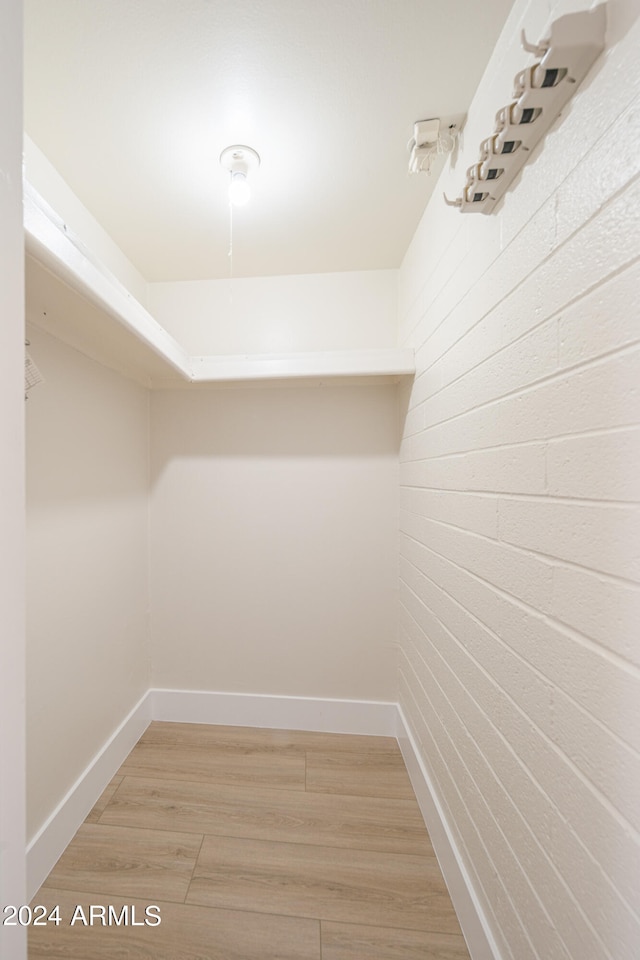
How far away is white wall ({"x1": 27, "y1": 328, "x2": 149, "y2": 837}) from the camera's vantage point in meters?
1.22

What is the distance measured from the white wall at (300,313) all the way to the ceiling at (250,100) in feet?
1.16

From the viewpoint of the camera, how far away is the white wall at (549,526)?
51 centimetres

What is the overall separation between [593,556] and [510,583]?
0.27m

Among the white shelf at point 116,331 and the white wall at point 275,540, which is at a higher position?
the white shelf at point 116,331

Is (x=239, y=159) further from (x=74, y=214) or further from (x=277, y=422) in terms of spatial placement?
(x=277, y=422)

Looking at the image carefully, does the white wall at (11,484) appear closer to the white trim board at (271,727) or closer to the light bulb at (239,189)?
the light bulb at (239,189)

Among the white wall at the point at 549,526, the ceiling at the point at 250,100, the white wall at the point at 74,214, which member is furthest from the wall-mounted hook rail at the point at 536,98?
the white wall at the point at 74,214

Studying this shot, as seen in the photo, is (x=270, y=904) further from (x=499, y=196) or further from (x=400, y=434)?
(x=499, y=196)

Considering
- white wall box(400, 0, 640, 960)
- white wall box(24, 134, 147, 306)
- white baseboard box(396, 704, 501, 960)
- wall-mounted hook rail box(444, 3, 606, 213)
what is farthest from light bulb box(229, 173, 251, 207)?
white baseboard box(396, 704, 501, 960)

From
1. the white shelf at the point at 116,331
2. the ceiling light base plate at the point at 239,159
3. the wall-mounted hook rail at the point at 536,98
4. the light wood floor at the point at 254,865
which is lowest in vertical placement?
the light wood floor at the point at 254,865

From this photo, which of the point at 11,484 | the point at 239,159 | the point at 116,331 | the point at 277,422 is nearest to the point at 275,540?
the point at 277,422

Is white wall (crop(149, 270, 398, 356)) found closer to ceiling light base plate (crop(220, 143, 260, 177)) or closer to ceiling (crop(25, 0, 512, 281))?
ceiling (crop(25, 0, 512, 281))

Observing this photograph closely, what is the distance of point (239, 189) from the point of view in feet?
4.33

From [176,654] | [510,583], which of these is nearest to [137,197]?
[510,583]
